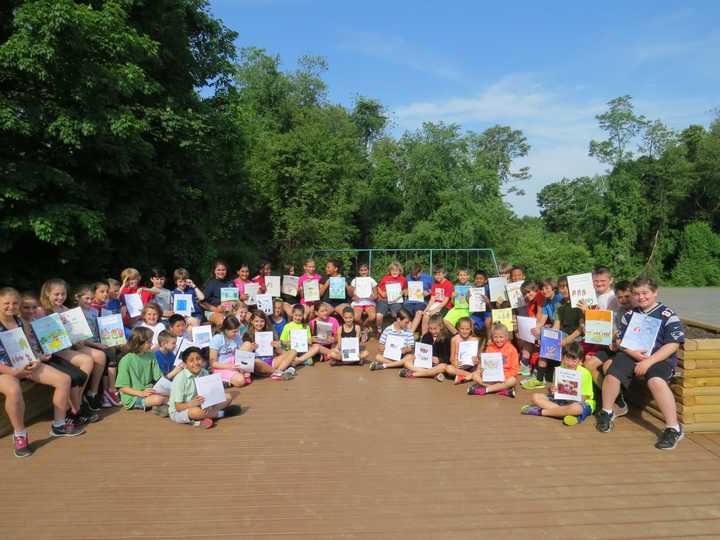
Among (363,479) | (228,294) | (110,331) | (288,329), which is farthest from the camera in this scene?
(228,294)

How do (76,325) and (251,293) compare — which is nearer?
(76,325)

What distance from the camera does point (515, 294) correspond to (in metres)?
7.64

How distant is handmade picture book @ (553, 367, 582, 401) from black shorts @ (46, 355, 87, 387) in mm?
4696

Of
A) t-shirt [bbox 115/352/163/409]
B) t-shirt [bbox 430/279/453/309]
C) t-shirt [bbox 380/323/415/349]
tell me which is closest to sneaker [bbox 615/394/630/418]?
t-shirt [bbox 380/323/415/349]

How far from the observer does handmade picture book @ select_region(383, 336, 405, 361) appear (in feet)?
24.9

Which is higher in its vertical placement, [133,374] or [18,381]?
[18,381]

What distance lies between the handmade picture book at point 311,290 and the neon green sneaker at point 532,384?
13.0ft

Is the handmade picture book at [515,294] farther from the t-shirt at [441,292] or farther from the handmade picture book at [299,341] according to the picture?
the handmade picture book at [299,341]

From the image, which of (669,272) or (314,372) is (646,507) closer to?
(314,372)

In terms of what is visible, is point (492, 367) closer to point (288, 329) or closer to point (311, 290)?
point (288, 329)

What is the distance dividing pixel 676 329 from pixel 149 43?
9006 mm

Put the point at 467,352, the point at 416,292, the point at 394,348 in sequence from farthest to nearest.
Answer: the point at 416,292
the point at 394,348
the point at 467,352

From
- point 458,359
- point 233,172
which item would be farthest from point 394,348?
point 233,172

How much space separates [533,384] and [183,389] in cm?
406
